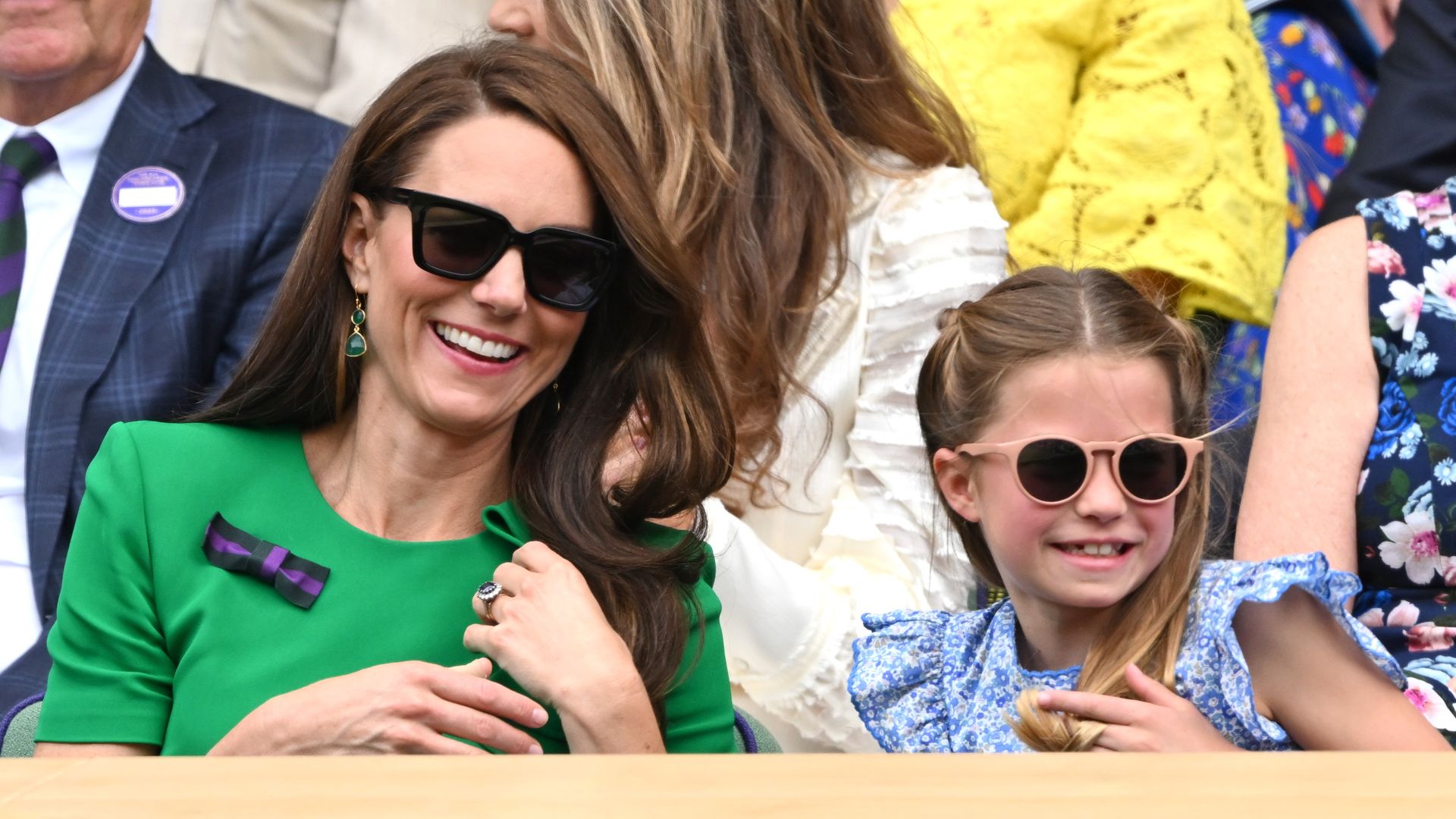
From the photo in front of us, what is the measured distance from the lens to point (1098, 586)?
1.74 m

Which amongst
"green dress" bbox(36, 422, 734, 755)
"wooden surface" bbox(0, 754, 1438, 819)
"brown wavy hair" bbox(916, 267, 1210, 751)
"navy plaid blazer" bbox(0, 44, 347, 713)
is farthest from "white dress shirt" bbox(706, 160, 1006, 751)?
"wooden surface" bbox(0, 754, 1438, 819)

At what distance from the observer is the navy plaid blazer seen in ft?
→ 8.08

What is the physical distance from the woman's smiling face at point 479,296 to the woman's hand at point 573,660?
221mm

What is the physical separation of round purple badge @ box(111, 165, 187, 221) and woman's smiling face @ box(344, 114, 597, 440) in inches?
37.8

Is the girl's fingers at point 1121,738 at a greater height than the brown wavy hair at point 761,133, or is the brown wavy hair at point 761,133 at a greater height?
the brown wavy hair at point 761,133

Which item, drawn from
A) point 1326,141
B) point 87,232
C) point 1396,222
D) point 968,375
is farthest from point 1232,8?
point 87,232

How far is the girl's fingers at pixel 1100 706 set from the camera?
1.62 m

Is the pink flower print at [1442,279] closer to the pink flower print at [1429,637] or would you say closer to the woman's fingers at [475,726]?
the pink flower print at [1429,637]

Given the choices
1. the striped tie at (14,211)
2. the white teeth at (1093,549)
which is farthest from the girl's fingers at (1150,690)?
the striped tie at (14,211)

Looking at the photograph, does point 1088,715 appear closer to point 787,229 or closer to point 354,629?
point 354,629

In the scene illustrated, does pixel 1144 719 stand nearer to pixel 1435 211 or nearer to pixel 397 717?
pixel 397 717

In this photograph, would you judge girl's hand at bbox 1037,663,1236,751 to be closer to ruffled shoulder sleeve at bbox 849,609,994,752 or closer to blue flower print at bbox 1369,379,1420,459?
ruffled shoulder sleeve at bbox 849,609,994,752

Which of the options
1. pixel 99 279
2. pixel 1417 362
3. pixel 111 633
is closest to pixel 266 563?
pixel 111 633

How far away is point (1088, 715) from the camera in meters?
1.64
